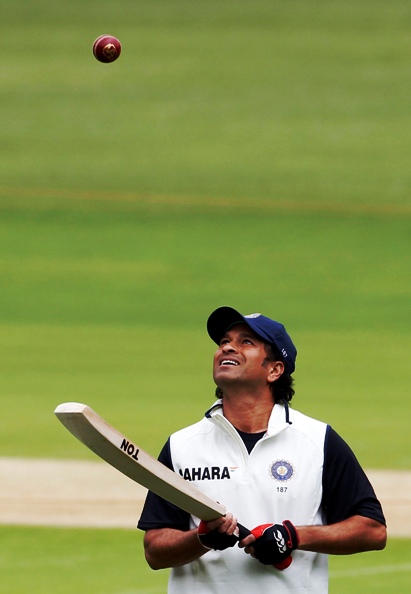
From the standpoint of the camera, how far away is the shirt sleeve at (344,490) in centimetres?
438

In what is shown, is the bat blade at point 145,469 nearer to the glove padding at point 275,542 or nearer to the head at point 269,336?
the glove padding at point 275,542

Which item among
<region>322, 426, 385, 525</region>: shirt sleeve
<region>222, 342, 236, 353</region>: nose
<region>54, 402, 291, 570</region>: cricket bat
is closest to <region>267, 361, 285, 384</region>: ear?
<region>222, 342, 236, 353</region>: nose

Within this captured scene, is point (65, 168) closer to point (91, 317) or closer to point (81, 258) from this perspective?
point (81, 258)

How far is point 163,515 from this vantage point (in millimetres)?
4445

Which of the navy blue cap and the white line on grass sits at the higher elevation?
the white line on grass

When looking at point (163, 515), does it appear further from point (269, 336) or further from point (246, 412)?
point (269, 336)

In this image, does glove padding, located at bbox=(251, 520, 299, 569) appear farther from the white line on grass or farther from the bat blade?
the white line on grass

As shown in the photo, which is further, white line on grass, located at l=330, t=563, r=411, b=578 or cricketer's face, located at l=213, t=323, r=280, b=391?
white line on grass, located at l=330, t=563, r=411, b=578

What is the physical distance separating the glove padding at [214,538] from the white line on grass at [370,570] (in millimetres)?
4662

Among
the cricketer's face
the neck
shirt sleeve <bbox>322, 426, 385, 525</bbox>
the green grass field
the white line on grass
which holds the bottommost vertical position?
shirt sleeve <bbox>322, 426, 385, 525</bbox>

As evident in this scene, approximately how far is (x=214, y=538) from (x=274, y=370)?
2.12 feet

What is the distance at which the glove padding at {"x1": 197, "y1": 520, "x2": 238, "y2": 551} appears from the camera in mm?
4184

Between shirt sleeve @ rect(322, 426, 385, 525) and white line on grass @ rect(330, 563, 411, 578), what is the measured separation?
4438 mm

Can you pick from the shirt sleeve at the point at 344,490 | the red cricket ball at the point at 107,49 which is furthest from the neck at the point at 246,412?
the red cricket ball at the point at 107,49
